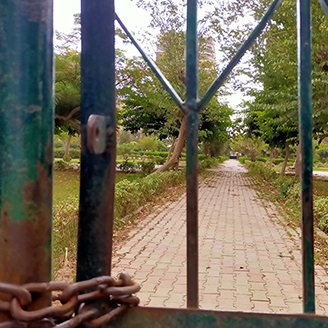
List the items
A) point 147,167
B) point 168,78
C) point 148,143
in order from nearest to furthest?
1. point 168,78
2. point 147,167
3. point 148,143

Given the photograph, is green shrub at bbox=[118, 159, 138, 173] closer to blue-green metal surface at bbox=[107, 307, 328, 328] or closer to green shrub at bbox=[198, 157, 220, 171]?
green shrub at bbox=[198, 157, 220, 171]

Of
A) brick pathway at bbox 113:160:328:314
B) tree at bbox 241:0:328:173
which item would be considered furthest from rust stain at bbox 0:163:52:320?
tree at bbox 241:0:328:173

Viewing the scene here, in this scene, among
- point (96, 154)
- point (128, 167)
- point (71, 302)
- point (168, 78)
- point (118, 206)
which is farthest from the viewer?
point (128, 167)

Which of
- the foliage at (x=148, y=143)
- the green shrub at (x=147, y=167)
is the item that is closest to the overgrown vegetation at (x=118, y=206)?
the green shrub at (x=147, y=167)

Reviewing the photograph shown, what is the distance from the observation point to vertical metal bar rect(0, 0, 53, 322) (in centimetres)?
61

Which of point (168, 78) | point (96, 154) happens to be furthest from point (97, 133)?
point (168, 78)

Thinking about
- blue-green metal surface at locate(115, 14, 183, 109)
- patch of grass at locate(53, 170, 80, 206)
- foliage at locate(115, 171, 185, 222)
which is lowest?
patch of grass at locate(53, 170, 80, 206)

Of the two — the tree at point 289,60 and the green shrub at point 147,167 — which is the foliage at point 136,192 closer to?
the tree at point 289,60

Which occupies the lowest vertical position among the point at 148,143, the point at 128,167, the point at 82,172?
the point at 128,167

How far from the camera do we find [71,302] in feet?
1.87

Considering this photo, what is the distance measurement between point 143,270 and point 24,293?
12.4ft

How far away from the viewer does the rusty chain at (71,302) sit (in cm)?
56

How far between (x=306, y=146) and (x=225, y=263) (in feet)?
13.2

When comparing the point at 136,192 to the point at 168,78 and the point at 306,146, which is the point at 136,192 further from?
the point at 306,146
